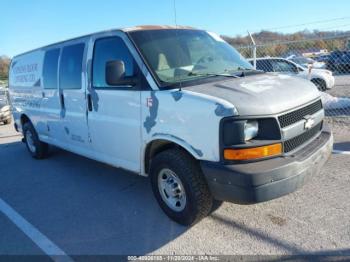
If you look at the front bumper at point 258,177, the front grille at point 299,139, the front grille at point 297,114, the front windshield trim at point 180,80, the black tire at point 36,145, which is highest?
the front windshield trim at point 180,80

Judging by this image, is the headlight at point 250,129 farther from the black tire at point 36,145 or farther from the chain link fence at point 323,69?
the black tire at point 36,145

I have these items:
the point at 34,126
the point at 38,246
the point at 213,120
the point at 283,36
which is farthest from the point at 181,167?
the point at 283,36

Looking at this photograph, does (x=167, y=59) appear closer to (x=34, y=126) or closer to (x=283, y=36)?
(x=34, y=126)

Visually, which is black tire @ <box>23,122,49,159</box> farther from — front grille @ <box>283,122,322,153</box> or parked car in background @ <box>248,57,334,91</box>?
parked car in background @ <box>248,57,334,91</box>

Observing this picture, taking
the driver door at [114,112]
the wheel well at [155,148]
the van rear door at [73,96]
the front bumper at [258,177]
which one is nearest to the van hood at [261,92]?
the front bumper at [258,177]

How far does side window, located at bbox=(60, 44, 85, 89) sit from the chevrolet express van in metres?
0.02

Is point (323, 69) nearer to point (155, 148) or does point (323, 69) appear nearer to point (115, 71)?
point (155, 148)

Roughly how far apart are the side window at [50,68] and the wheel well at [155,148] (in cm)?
263

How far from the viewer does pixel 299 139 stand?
11.3 ft

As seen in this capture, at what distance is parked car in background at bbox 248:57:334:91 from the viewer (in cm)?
1212

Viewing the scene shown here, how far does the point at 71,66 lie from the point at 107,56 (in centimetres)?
109

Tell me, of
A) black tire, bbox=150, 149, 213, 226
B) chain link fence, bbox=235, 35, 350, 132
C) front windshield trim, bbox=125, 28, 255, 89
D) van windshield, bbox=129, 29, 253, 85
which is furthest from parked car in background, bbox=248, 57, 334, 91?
black tire, bbox=150, 149, 213, 226

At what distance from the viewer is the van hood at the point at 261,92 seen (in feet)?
10.0

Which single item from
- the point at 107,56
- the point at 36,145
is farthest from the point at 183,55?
the point at 36,145
